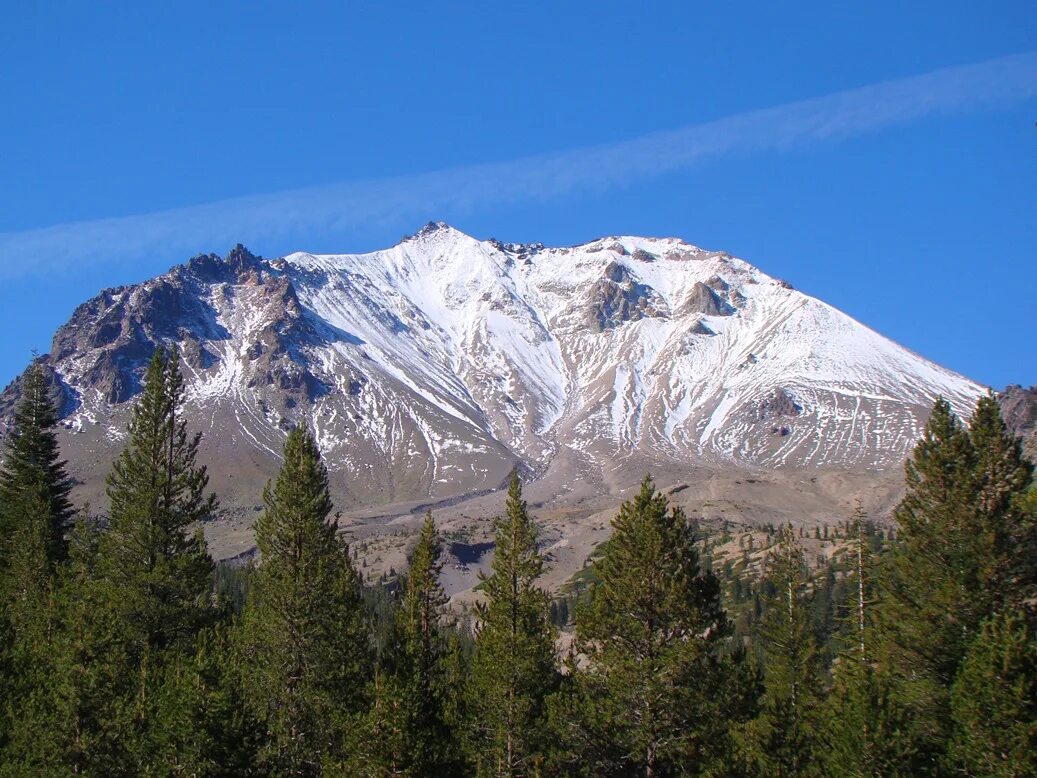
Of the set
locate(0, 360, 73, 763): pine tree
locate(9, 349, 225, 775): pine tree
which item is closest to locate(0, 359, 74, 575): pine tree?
locate(0, 360, 73, 763): pine tree

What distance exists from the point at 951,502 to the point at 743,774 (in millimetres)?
13014

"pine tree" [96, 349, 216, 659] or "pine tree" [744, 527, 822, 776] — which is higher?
"pine tree" [96, 349, 216, 659]

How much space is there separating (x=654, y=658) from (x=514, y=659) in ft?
24.4

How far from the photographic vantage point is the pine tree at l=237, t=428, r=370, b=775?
41.3m

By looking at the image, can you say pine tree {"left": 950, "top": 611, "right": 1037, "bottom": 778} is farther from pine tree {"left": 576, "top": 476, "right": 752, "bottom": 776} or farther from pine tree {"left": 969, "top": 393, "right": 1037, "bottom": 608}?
pine tree {"left": 576, "top": 476, "right": 752, "bottom": 776}

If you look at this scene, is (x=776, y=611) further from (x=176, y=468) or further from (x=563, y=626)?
(x=563, y=626)

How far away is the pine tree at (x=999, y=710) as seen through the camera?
30.5 m

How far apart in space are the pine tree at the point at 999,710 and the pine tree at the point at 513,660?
1647 cm

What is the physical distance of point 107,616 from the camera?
1569 inches

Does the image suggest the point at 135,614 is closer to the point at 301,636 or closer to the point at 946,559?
the point at 301,636

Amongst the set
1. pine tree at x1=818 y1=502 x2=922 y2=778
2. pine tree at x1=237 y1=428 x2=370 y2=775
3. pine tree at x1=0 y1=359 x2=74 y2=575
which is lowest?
pine tree at x1=818 y1=502 x2=922 y2=778

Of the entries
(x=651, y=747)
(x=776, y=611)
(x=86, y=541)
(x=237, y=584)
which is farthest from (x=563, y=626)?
(x=651, y=747)

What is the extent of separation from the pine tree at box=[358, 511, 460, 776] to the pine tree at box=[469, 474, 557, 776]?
6.76ft

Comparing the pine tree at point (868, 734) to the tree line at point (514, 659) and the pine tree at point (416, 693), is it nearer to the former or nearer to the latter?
the tree line at point (514, 659)
